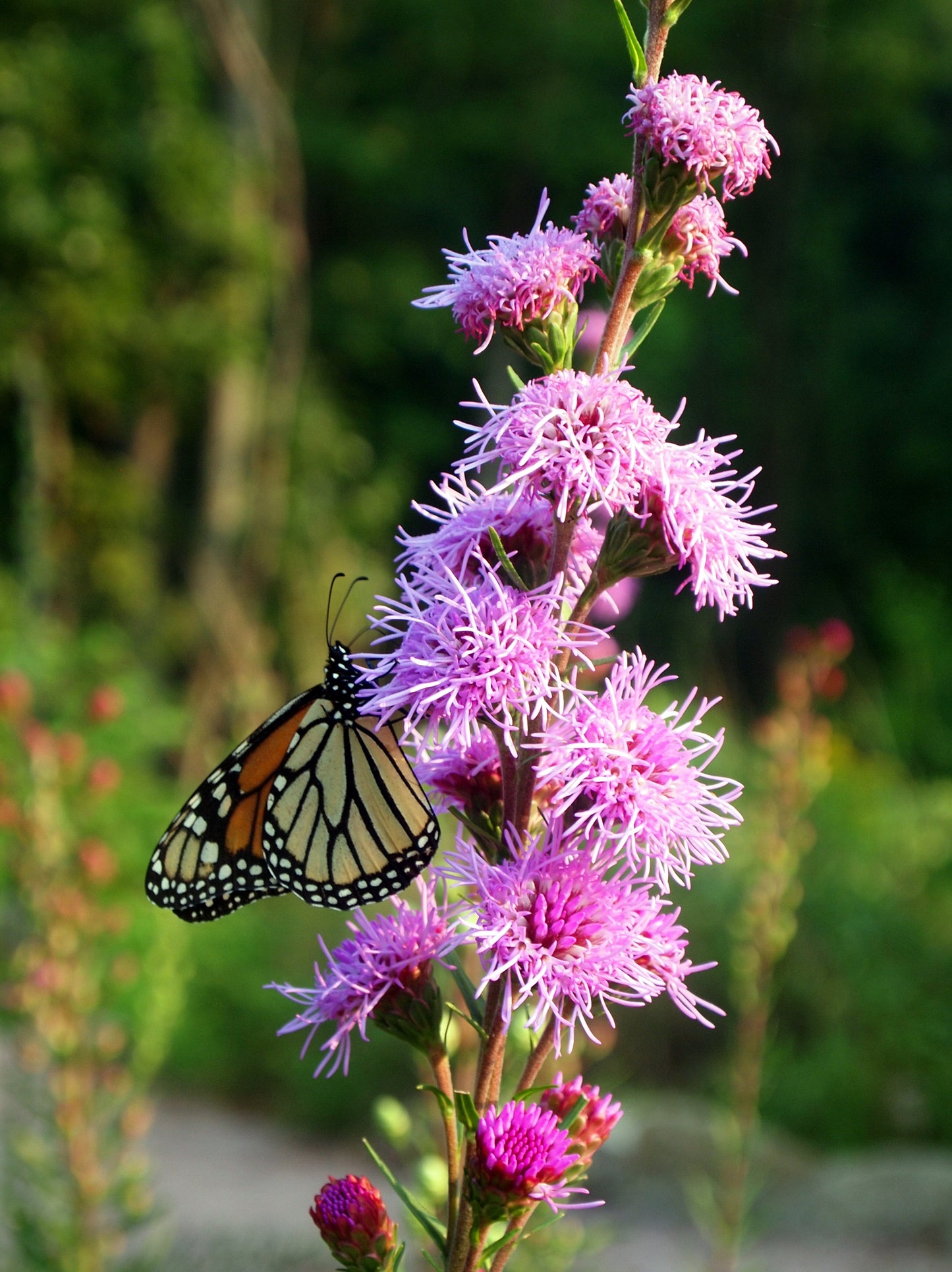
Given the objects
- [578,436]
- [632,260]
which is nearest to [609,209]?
[632,260]

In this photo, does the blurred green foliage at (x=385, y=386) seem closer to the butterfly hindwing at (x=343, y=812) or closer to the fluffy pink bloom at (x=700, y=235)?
the butterfly hindwing at (x=343, y=812)

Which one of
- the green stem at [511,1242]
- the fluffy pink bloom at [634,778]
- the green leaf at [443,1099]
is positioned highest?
the fluffy pink bloom at [634,778]

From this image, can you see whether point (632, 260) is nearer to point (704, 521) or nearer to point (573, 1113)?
point (704, 521)

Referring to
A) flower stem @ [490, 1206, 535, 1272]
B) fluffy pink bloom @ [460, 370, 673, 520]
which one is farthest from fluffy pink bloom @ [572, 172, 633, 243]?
flower stem @ [490, 1206, 535, 1272]

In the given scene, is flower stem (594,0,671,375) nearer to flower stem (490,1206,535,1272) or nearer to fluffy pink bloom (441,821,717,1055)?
fluffy pink bloom (441,821,717,1055)

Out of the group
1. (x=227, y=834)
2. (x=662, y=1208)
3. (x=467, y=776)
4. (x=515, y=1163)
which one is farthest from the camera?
(x=662, y=1208)

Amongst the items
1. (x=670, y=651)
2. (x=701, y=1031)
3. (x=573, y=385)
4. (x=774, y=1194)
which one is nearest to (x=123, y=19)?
(x=670, y=651)

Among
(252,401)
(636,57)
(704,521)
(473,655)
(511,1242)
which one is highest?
(252,401)

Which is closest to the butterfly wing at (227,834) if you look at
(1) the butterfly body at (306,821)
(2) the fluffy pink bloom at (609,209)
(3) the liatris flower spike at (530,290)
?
(1) the butterfly body at (306,821)
